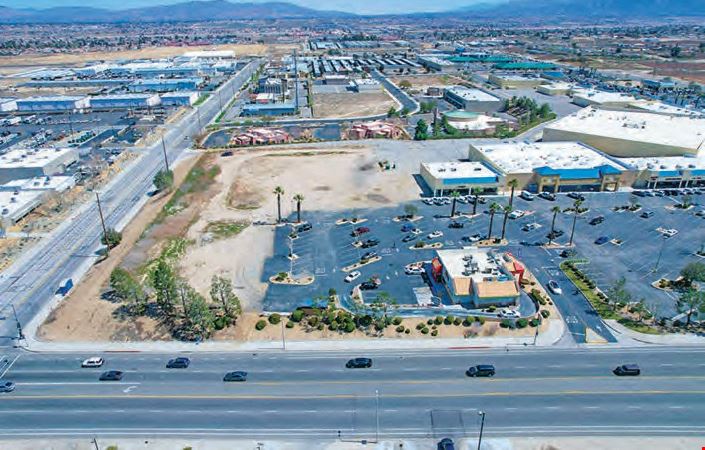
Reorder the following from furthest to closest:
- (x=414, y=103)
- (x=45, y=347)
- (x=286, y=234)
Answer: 1. (x=414, y=103)
2. (x=286, y=234)
3. (x=45, y=347)

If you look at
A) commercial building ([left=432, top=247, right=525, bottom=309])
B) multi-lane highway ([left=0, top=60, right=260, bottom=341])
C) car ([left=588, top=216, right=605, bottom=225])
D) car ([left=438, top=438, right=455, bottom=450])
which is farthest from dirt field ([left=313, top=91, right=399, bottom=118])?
car ([left=438, top=438, right=455, bottom=450])

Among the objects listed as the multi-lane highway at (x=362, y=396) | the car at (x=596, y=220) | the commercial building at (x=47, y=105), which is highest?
the commercial building at (x=47, y=105)

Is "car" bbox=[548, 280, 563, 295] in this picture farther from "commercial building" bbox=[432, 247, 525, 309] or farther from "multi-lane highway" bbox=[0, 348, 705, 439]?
"multi-lane highway" bbox=[0, 348, 705, 439]

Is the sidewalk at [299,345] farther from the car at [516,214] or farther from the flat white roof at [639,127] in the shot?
the flat white roof at [639,127]

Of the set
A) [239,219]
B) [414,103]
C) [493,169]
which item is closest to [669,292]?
[493,169]

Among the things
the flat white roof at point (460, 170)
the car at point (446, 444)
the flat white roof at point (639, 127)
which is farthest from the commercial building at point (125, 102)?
the car at point (446, 444)

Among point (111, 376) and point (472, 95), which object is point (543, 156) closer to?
point (472, 95)

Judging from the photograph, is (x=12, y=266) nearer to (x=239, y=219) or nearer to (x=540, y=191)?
(x=239, y=219)
